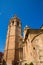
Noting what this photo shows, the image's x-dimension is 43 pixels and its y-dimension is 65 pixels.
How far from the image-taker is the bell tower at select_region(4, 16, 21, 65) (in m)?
41.7

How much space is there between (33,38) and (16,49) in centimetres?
2220

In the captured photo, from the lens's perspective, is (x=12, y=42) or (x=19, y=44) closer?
(x=19, y=44)

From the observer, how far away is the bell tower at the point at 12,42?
41656 millimetres

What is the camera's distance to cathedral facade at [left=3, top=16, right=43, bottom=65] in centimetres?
2090

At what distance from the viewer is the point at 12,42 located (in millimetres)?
45094

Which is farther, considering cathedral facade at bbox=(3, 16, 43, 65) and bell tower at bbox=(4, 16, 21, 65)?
bell tower at bbox=(4, 16, 21, 65)

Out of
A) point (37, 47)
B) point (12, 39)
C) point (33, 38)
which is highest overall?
point (12, 39)

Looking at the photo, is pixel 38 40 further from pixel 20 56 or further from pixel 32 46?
pixel 20 56

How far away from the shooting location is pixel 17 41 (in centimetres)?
4550

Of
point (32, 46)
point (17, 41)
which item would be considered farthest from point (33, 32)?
point (17, 41)

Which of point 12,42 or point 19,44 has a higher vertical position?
point 12,42

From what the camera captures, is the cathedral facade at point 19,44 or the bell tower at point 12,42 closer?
the cathedral facade at point 19,44

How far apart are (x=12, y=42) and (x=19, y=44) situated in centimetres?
273

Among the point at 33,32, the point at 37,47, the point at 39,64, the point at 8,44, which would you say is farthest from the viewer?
the point at 8,44
